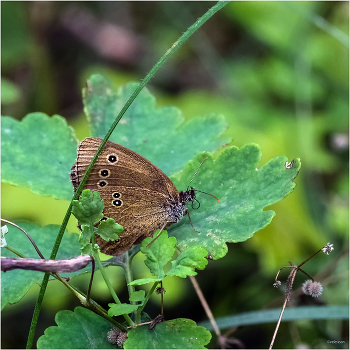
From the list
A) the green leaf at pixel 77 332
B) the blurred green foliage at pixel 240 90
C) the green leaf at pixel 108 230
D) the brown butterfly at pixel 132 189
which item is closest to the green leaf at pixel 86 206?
the green leaf at pixel 108 230

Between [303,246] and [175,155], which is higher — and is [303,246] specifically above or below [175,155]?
below

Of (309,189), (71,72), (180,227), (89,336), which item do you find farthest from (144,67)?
(89,336)

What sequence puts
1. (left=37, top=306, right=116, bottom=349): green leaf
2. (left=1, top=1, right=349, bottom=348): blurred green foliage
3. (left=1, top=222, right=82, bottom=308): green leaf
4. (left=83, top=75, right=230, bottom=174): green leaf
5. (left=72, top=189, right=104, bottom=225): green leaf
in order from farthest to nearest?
1. (left=1, top=1, right=349, bottom=348): blurred green foliage
2. (left=83, top=75, right=230, bottom=174): green leaf
3. (left=1, top=222, right=82, bottom=308): green leaf
4. (left=37, top=306, right=116, bottom=349): green leaf
5. (left=72, top=189, right=104, bottom=225): green leaf

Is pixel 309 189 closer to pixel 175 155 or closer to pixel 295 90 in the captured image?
pixel 295 90

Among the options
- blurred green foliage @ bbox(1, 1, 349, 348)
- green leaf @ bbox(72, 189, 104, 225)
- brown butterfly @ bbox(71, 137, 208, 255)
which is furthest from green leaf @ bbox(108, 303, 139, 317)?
blurred green foliage @ bbox(1, 1, 349, 348)

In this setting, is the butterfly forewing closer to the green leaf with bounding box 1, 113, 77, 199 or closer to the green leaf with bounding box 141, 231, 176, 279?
the green leaf with bounding box 1, 113, 77, 199
